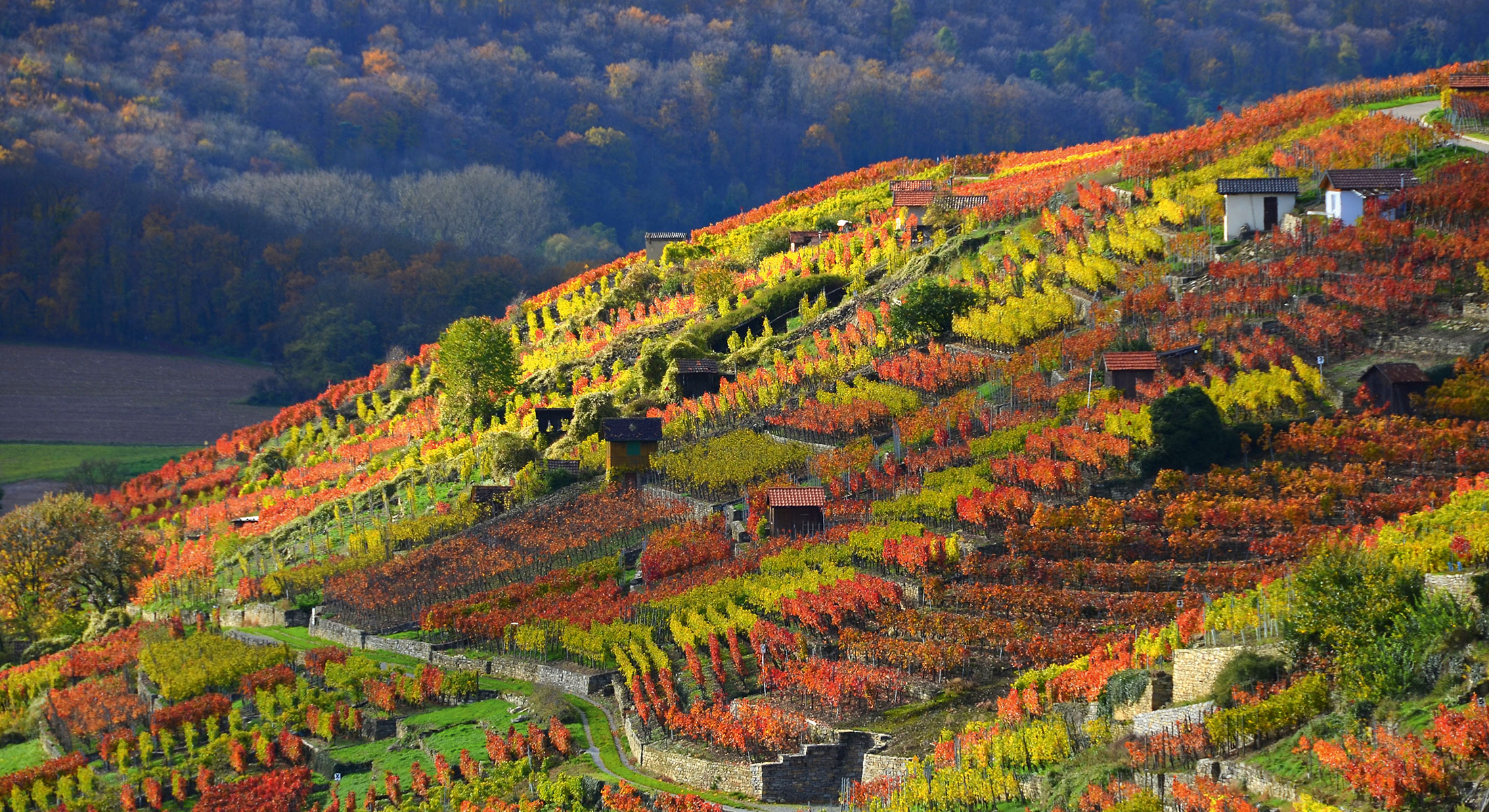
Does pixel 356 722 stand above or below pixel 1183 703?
below

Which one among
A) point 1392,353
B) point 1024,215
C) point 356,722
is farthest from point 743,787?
point 1024,215

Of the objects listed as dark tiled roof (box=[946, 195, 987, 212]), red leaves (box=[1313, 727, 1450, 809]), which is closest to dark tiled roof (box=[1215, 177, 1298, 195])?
dark tiled roof (box=[946, 195, 987, 212])

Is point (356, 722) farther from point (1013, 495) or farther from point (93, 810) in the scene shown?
point (1013, 495)

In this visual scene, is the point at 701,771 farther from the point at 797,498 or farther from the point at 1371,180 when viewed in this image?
the point at 1371,180

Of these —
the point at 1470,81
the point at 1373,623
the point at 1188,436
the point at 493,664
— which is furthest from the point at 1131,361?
the point at 1470,81

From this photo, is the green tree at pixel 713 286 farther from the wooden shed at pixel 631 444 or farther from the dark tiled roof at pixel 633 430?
the wooden shed at pixel 631 444

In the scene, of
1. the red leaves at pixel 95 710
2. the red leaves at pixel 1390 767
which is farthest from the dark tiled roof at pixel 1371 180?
the red leaves at pixel 95 710
